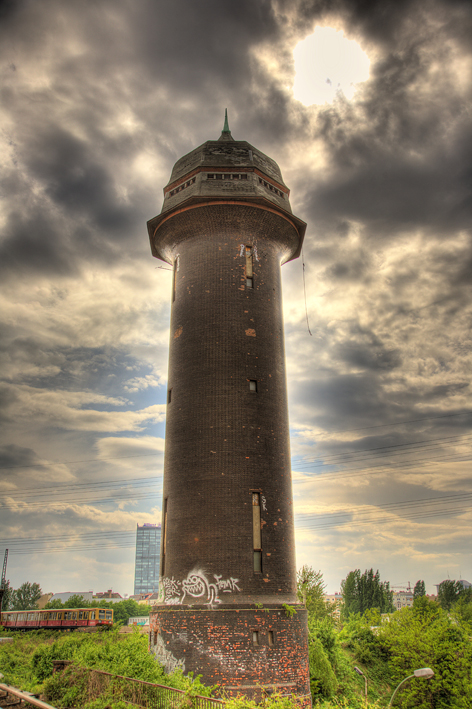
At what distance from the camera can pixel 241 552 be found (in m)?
15.8

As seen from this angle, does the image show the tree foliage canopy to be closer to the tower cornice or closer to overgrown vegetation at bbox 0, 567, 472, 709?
overgrown vegetation at bbox 0, 567, 472, 709

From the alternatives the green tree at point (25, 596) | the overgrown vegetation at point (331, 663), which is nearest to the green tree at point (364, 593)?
the overgrown vegetation at point (331, 663)

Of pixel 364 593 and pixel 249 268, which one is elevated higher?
pixel 249 268

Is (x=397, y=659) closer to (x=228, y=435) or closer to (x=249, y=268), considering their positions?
(x=228, y=435)

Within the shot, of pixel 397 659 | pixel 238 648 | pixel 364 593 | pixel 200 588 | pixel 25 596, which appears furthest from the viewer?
pixel 25 596

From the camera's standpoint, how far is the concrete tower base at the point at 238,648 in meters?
14.4

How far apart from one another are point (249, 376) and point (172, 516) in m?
5.44

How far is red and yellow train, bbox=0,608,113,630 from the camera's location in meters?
38.0

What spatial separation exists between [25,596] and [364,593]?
51.2 m

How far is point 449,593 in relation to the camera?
67.3 meters

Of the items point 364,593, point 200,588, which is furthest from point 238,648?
point 364,593

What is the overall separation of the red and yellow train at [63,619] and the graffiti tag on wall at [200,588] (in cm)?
2636

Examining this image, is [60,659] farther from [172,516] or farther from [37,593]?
[37,593]

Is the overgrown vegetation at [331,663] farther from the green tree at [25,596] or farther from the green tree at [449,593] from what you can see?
the green tree at [25,596]
